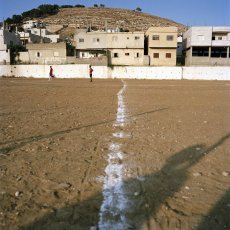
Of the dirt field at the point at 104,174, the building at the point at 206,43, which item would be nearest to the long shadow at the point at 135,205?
the dirt field at the point at 104,174

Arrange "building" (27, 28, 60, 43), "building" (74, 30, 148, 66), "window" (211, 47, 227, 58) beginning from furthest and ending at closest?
"building" (27, 28, 60, 43) → "window" (211, 47, 227, 58) → "building" (74, 30, 148, 66)

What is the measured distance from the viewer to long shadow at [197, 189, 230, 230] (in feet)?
13.9

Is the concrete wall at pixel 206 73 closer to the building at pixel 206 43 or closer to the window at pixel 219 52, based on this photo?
the building at pixel 206 43

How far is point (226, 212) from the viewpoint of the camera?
4594 millimetres

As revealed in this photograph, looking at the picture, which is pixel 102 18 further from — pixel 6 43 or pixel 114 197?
pixel 114 197

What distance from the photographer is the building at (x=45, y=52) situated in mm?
64031

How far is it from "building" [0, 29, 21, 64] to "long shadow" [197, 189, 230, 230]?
193ft

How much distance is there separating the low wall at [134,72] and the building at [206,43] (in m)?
7.89

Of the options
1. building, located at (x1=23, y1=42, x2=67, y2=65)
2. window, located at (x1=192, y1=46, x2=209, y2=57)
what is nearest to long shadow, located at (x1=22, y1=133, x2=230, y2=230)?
building, located at (x1=23, y1=42, x2=67, y2=65)

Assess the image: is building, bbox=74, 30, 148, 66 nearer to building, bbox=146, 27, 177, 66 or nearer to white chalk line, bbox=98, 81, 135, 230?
building, bbox=146, 27, 177, 66

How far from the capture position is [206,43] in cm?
6312

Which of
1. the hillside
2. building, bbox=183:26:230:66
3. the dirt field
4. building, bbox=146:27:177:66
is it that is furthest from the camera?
the hillside

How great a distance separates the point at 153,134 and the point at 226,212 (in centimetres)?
493

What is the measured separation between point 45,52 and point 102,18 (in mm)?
100889
